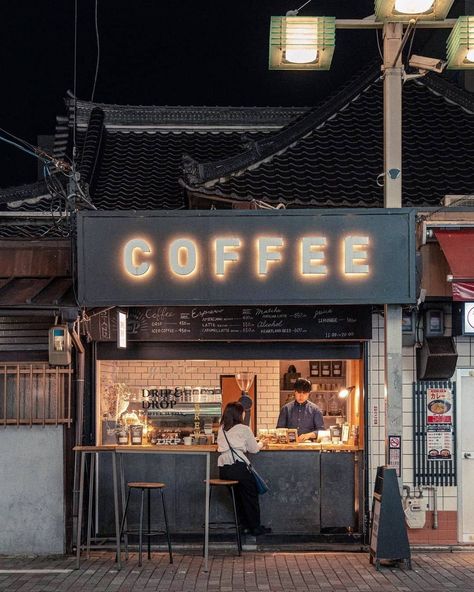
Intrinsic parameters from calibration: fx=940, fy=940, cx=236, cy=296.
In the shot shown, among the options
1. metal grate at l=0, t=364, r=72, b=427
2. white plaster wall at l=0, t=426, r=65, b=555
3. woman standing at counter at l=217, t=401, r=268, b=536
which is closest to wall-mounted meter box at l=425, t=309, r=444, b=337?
woman standing at counter at l=217, t=401, r=268, b=536

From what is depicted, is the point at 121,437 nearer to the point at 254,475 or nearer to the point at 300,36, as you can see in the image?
A: the point at 254,475

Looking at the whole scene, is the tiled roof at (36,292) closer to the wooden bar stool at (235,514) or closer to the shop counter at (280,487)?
the shop counter at (280,487)

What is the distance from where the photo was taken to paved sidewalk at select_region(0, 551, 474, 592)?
10555 mm

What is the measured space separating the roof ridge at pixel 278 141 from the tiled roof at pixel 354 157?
0.6 inches

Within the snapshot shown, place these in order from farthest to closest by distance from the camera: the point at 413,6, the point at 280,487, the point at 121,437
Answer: the point at 121,437
the point at 280,487
the point at 413,6

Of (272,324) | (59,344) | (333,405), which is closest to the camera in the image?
(59,344)

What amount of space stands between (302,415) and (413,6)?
659 cm

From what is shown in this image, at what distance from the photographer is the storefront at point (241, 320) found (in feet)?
38.6

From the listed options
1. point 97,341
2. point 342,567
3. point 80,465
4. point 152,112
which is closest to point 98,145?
point 152,112

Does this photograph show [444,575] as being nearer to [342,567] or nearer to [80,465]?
[342,567]

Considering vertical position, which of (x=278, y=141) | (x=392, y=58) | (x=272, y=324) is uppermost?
(x=392, y=58)

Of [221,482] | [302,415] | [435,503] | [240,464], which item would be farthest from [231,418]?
[435,503]

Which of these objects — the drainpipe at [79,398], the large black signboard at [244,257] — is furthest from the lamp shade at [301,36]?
the drainpipe at [79,398]

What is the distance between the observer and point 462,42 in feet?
34.1
